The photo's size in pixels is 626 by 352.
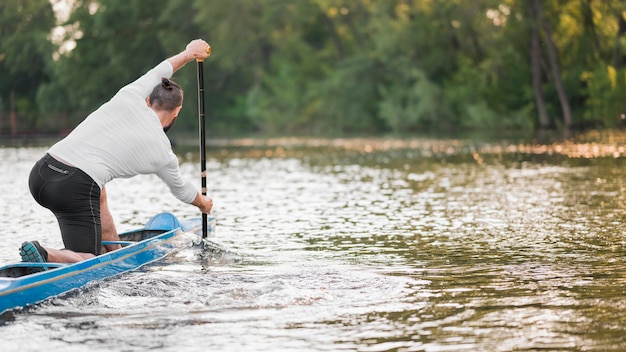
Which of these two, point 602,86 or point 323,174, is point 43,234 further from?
point 602,86

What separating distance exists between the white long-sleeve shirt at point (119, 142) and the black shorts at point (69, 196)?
91 mm

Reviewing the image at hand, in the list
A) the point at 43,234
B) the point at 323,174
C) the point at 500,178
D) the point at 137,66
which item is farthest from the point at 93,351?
the point at 137,66

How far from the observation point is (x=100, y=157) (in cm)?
1045

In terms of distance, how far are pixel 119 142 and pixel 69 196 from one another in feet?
2.30

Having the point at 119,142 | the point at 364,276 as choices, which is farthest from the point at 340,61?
the point at 119,142

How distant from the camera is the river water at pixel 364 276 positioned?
8523 millimetres

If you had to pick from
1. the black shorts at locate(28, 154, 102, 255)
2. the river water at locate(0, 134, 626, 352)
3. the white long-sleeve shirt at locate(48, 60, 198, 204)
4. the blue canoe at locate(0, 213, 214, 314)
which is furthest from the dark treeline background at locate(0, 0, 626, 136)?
the black shorts at locate(28, 154, 102, 255)

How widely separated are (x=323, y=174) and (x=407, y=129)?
4682cm

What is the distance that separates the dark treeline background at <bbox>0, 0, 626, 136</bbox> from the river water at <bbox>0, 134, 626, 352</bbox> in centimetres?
3603

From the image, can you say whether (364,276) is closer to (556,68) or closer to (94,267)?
(94,267)

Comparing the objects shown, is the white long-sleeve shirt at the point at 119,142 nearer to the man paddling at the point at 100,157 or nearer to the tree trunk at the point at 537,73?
the man paddling at the point at 100,157

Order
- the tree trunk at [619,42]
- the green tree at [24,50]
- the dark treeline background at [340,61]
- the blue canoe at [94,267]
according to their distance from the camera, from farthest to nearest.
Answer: the green tree at [24,50]
the dark treeline background at [340,61]
the tree trunk at [619,42]
the blue canoe at [94,267]

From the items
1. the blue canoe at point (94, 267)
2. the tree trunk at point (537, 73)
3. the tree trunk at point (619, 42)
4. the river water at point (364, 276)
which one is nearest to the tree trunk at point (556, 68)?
the tree trunk at point (537, 73)

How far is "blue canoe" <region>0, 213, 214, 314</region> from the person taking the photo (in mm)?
9547
